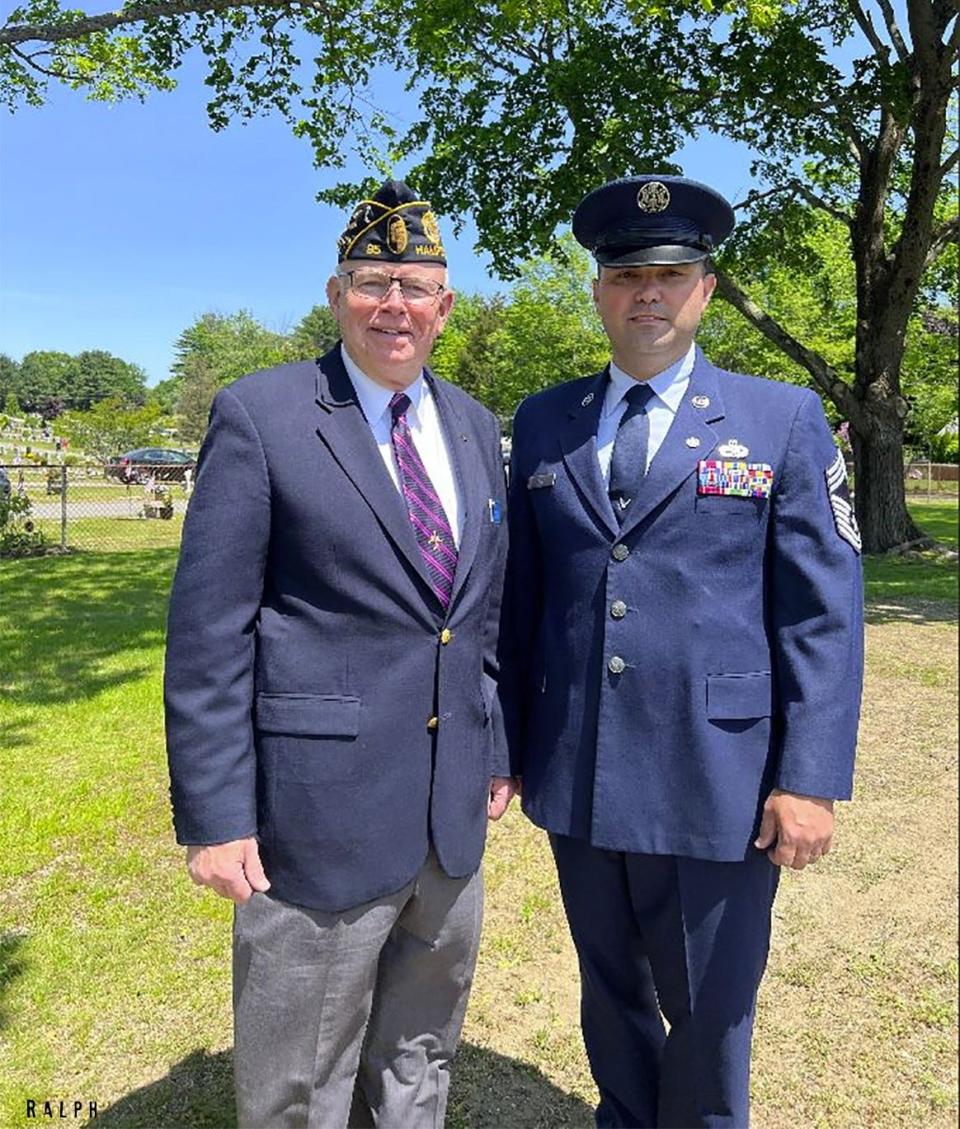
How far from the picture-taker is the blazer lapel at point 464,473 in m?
1.98

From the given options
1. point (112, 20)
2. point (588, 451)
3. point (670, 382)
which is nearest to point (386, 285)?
point (588, 451)

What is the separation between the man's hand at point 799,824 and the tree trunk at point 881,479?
1350 centimetres

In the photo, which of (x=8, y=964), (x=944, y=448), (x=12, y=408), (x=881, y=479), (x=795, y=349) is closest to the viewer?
(x=8, y=964)

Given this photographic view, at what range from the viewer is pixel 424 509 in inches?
76.9

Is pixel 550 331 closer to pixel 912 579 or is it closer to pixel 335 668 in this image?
pixel 912 579

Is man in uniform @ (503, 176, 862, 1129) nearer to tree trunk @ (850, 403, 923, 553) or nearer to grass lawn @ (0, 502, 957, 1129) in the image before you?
grass lawn @ (0, 502, 957, 1129)

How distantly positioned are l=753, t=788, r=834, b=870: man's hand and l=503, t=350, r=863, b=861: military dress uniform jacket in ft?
0.13

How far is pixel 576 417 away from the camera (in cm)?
223

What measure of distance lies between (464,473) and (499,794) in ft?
2.87

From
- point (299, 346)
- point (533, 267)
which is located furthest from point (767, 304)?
point (299, 346)

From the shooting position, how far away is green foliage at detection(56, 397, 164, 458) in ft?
129

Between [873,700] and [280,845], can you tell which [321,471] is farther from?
[873,700]

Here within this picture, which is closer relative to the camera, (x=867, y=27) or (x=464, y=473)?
(x=464, y=473)

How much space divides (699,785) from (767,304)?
32.4 m
